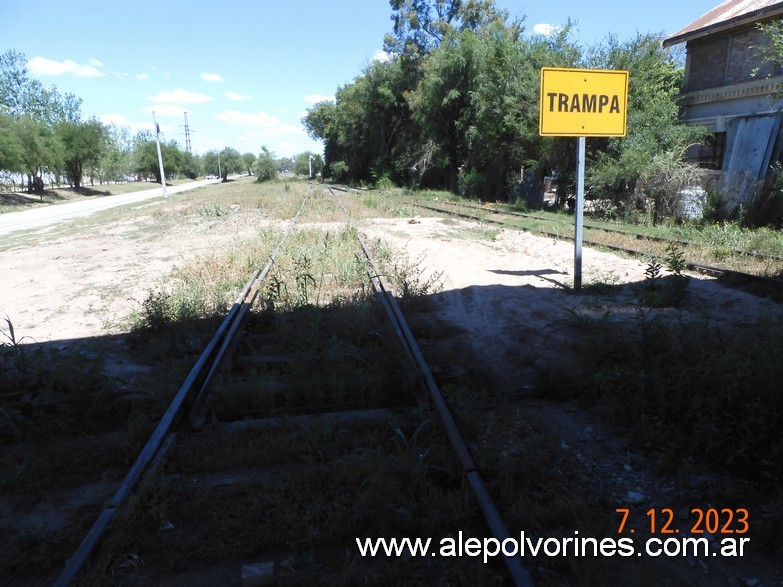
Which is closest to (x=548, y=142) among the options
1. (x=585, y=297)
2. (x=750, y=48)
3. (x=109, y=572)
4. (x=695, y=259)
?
(x=750, y=48)

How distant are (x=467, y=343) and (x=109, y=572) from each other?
3.64 meters

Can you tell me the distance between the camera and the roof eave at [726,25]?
1634 centimetres

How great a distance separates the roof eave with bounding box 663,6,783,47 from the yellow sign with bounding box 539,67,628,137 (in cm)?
1401

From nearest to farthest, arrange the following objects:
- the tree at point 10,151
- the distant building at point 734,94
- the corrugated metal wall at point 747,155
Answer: the corrugated metal wall at point 747,155 → the distant building at point 734,94 → the tree at point 10,151

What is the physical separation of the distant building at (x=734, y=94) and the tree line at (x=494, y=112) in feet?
3.27

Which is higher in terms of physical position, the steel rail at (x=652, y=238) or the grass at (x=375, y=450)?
the steel rail at (x=652, y=238)

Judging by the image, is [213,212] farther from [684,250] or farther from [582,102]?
[582,102]

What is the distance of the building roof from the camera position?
647 inches

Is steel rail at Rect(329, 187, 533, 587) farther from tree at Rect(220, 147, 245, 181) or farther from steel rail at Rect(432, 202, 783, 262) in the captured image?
tree at Rect(220, 147, 245, 181)

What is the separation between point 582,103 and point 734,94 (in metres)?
16.1

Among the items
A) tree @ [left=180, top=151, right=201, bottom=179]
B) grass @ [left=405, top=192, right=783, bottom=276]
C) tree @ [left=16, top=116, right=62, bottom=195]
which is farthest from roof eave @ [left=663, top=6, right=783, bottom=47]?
tree @ [left=180, top=151, right=201, bottom=179]

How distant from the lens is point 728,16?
18359 millimetres

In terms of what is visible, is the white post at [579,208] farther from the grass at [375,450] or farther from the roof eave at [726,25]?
the roof eave at [726,25]

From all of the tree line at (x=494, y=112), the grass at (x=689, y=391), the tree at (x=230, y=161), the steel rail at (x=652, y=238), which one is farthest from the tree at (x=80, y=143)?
the tree at (x=230, y=161)
